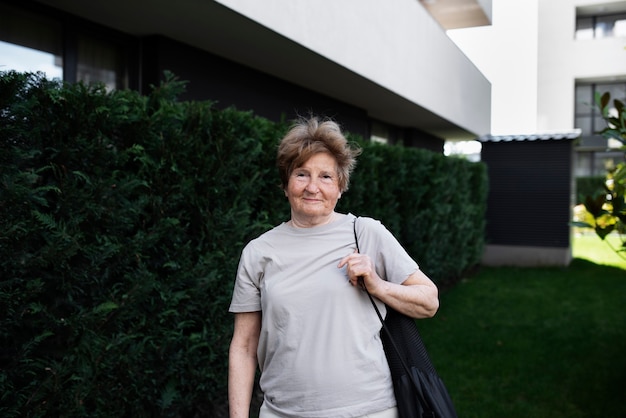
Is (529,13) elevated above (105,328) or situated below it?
above

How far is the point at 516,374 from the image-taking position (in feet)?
20.5

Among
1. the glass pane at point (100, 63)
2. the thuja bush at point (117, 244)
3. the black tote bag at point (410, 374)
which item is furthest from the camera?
the glass pane at point (100, 63)

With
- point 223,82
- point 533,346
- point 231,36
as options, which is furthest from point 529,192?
point 231,36

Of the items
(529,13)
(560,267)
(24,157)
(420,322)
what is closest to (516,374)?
(420,322)

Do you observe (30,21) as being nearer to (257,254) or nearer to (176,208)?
(176,208)

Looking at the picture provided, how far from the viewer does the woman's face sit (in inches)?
86.4

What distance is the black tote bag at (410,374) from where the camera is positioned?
199 centimetres

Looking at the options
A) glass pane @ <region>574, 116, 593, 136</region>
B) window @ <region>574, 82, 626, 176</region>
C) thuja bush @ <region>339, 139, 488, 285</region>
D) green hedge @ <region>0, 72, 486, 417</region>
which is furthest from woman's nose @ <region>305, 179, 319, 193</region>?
glass pane @ <region>574, 116, 593, 136</region>

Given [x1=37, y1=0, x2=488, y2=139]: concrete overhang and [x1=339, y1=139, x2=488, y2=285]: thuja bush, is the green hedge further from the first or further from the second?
[x1=339, y1=139, x2=488, y2=285]: thuja bush

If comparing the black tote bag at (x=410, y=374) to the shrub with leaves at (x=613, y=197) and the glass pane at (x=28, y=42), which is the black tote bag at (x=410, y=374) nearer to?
the shrub with leaves at (x=613, y=197)

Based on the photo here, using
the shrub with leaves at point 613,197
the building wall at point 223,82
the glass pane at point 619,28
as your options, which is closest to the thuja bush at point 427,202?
the building wall at point 223,82

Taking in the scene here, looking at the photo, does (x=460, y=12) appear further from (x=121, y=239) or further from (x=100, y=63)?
(x=121, y=239)

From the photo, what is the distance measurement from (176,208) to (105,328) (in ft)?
3.14

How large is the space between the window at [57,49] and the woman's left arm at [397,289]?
3.67 metres
